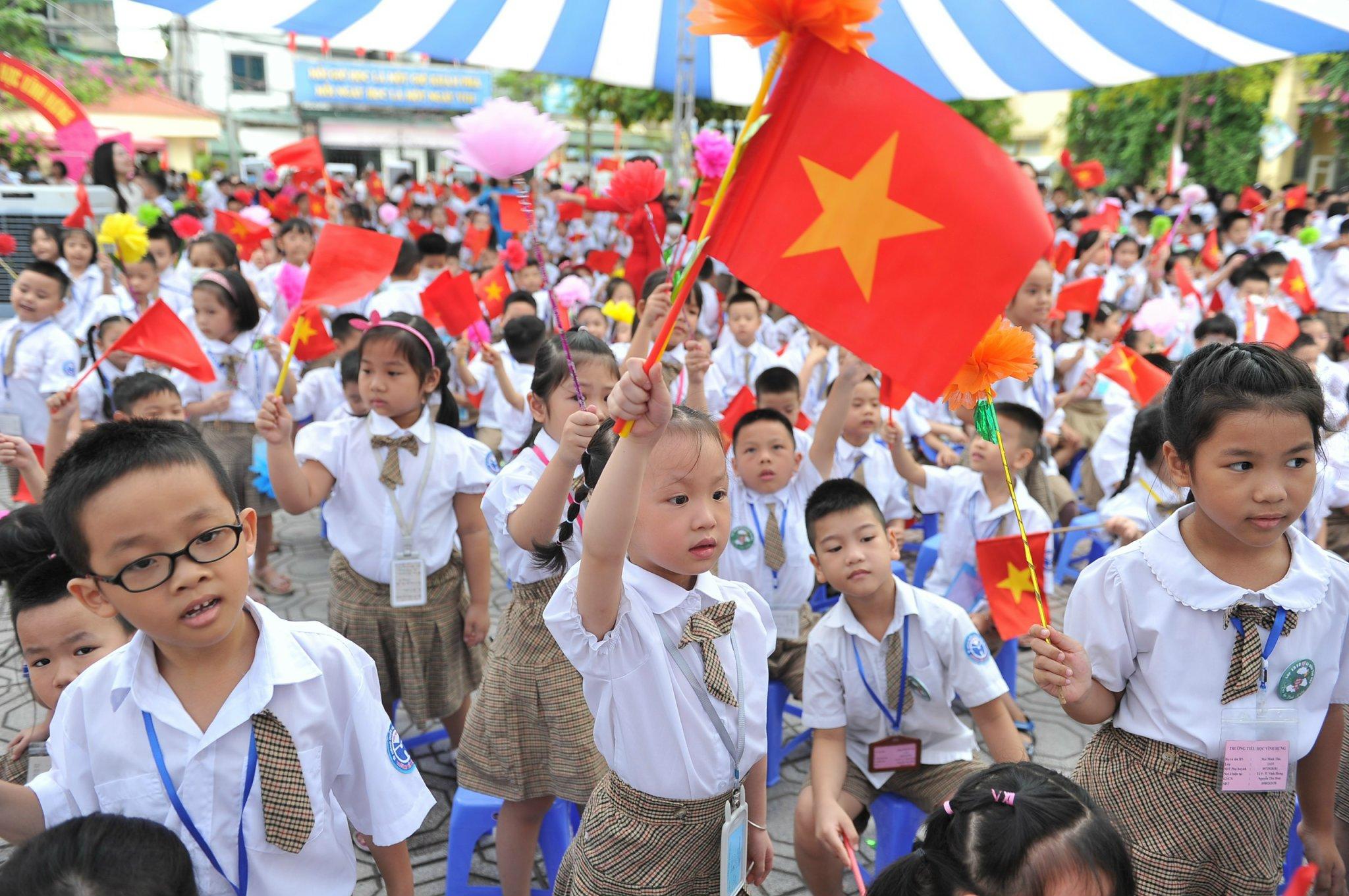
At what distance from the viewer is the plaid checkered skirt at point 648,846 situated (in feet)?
5.63

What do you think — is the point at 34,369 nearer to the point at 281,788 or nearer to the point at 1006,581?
the point at 281,788

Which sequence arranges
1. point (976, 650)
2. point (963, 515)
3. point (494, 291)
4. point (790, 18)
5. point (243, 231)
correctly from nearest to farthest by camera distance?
point (790, 18), point (976, 650), point (963, 515), point (494, 291), point (243, 231)

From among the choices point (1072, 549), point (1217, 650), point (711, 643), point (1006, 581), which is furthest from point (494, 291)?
point (1217, 650)

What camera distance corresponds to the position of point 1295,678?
68.7 inches

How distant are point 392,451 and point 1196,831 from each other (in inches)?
91.0

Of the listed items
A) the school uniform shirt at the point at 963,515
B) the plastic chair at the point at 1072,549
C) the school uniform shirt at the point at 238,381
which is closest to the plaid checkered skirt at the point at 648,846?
the school uniform shirt at the point at 963,515

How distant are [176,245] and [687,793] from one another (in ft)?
22.6

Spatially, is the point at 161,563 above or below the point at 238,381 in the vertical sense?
above

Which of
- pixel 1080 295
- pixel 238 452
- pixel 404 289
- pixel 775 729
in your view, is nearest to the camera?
pixel 775 729

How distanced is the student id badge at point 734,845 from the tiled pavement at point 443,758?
0.95 m

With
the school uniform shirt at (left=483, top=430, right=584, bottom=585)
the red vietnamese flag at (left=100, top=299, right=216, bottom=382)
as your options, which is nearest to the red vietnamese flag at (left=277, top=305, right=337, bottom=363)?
the red vietnamese flag at (left=100, top=299, right=216, bottom=382)

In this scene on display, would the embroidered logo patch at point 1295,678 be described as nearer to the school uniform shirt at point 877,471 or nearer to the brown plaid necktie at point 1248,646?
the brown plaid necktie at point 1248,646

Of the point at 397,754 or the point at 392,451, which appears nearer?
the point at 397,754

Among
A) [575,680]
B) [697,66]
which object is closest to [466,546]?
[575,680]
